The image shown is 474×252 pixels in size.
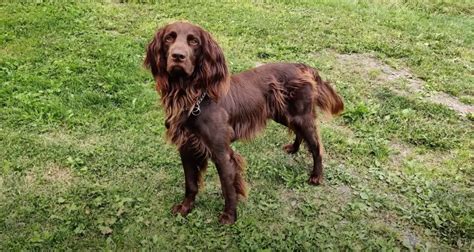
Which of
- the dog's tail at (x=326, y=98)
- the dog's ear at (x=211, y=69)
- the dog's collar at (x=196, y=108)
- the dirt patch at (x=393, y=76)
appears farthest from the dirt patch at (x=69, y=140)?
the dirt patch at (x=393, y=76)

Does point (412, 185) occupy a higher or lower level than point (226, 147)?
lower

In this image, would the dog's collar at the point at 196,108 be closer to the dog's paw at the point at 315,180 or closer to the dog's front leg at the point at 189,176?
the dog's front leg at the point at 189,176

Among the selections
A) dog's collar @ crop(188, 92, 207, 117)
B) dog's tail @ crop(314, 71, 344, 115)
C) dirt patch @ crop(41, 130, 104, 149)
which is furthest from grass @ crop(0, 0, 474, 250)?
dog's collar @ crop(188, 92, 207, 117)

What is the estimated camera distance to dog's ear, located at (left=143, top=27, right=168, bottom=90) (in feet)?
11.1

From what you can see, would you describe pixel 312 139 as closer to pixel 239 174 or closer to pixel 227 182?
pixel 239 174

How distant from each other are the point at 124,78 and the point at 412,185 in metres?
3.46

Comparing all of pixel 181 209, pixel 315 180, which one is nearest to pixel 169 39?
pixel 181 209

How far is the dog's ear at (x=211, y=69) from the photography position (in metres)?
3.39

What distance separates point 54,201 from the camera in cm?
408

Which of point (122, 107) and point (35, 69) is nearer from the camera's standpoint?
point (122, 107)

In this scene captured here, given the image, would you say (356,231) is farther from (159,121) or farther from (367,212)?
(159,121)

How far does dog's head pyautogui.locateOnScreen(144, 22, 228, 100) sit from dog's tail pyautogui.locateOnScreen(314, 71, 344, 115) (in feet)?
3.77

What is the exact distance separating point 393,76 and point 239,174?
12.1 feet

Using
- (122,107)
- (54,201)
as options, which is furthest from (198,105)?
(122,107)
